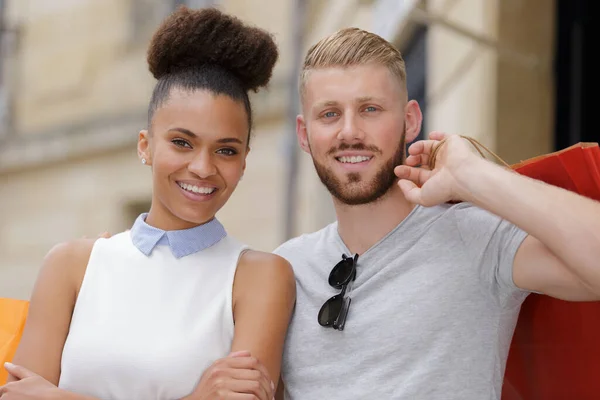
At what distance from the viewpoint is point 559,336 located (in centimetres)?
243

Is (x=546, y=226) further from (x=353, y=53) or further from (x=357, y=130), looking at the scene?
(x=353, y=53)

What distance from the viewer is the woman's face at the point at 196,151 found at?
98.5 inches

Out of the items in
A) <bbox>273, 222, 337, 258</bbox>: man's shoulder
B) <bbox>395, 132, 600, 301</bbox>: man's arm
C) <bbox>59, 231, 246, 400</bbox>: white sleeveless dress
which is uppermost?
<bbox>395, 132, 600, 301</bbox>: man's arm

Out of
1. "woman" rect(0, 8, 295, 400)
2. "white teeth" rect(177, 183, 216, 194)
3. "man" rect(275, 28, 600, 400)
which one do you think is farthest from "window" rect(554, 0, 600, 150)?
"white teeth" rect(177, 183, 216, 194)

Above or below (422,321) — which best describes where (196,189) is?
above

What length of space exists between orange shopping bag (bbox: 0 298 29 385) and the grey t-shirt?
79cm

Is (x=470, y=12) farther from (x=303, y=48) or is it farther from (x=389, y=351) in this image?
(x=303, y=48)

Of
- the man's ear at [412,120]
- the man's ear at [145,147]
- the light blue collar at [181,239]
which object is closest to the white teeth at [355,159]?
the man's ear at [412,120]

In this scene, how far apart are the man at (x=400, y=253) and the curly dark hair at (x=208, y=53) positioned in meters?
0.17

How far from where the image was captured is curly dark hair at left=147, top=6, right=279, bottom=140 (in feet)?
8.50

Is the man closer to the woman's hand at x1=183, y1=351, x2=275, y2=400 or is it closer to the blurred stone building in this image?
the woman's hand at x1=183, y1=351, x2=275, y2=400

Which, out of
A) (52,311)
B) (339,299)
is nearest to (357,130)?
(339,299)

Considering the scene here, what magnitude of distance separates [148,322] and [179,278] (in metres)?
0.15

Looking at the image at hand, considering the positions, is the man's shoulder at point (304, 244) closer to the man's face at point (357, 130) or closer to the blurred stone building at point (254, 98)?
the man's face at point (357, 130)
